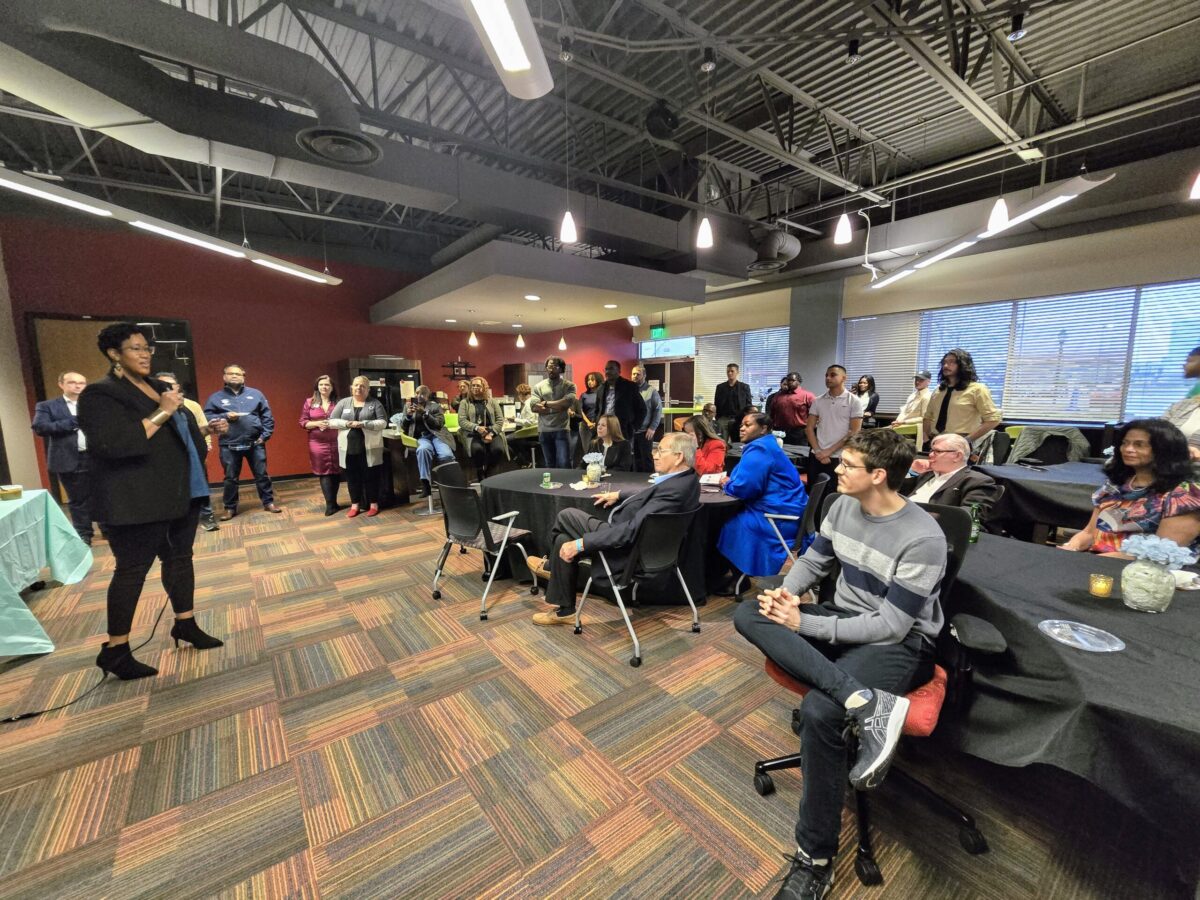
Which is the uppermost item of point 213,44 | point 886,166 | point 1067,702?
point 886,166

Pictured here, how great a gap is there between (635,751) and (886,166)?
7.78m

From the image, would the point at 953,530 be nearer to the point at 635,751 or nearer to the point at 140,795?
the point at 635,751

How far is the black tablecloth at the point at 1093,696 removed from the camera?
1021 millimetres

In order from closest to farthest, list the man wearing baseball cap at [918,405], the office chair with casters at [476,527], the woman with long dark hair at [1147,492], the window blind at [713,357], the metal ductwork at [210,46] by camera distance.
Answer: the woman with long dark hair at [1147,492] → the metal ductwork at [210,46] → the office chair with casters at [476,527] → the man wearing baseball cap at [918,405] → the window blind at [713,357]

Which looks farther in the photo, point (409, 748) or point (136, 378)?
point (136, 378)

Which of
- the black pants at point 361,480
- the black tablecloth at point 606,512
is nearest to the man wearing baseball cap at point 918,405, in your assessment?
the black tablecloth at point 606,512

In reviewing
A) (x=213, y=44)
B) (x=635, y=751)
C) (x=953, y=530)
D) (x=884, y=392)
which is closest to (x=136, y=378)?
(x=213, y=44)

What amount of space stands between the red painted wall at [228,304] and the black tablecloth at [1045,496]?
915 cm

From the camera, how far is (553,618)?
9.63ft

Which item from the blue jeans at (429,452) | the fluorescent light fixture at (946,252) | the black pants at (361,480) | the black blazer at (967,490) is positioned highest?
the fluorescent light fixture at (946,252)

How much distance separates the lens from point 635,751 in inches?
75.8

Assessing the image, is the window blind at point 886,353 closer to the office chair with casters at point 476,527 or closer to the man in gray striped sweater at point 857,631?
the office chair with casters at point 476,527

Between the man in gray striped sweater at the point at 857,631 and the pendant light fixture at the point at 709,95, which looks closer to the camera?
the man in gray striped sweater at the point at 857,631

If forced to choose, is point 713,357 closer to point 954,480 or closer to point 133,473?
point 954,480
